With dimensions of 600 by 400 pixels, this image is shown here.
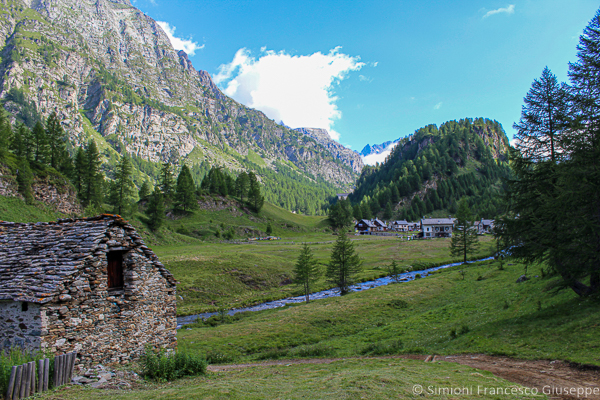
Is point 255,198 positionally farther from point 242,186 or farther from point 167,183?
point 167,183

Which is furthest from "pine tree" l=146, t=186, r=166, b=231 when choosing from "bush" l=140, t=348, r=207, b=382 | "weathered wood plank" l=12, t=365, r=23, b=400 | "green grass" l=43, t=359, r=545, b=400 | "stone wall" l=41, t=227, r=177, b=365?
"weathered wood plank" l=12, t=365, r=23, b=400

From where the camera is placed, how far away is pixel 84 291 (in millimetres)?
13289

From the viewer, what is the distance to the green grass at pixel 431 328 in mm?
16141

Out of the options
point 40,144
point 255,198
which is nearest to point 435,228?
point 255,198

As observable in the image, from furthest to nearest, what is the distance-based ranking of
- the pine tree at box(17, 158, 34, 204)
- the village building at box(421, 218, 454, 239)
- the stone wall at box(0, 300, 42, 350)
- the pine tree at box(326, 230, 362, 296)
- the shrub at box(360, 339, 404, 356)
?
the village building at box(421, 218, 454, 239)
the pine tree at box(17, 158, 34, 204)
the pine tree at box(326, 230, 362, 296)
the shrub at box(360, 339, 404, 356)
the stone wall at box(0, 300, 42, 350)

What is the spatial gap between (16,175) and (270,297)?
62376 mm

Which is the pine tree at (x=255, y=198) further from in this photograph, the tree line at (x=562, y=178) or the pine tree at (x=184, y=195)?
the tree line at (x=562, y=178)

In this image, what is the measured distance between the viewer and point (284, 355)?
2431 centimetres

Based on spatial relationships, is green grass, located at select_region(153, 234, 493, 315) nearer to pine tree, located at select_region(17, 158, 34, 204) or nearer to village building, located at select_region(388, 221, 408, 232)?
pine tree, located at select_region(17, 158, 34, 204)

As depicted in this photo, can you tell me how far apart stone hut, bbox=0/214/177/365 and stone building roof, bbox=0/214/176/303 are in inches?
1.5

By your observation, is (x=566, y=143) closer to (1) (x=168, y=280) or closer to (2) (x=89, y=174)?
(1) (x=168, y=280)

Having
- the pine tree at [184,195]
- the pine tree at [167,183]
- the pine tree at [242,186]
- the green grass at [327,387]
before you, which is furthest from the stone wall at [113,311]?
the pine tree at [242,186]

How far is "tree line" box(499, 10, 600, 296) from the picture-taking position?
17859mm

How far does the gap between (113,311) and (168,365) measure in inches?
155
